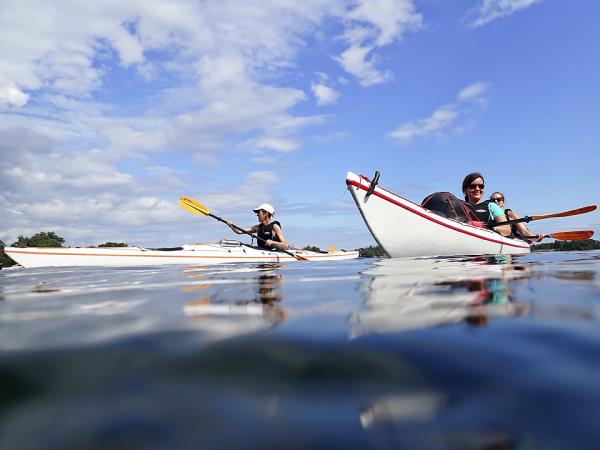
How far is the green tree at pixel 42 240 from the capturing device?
124 ft

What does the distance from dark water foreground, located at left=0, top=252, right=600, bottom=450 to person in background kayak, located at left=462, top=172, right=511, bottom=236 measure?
30.7 feet

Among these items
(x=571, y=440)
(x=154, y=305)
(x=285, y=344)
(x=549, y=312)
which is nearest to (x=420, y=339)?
(x=285, y=344)

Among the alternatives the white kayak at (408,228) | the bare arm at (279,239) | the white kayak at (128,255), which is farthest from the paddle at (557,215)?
the white kayak at (128,255)

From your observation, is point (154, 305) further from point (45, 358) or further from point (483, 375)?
point (483, 375)

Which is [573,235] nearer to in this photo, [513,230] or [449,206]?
[513,230]

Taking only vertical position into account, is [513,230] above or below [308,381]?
above

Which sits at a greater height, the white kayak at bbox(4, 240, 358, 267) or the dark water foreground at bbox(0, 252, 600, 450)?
the white kayak at bbox(4, 240, 358, 267)

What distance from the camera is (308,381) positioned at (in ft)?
2.93

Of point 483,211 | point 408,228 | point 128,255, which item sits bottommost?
point 128,255

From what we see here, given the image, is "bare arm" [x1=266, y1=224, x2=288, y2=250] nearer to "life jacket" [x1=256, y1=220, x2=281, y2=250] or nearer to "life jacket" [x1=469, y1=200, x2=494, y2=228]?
"life jacket" [x1=256, y1=220, x2=281, y2=250]

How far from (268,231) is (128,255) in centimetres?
415

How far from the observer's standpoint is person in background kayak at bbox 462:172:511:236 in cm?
1029

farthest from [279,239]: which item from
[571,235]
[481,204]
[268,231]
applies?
[571,235]

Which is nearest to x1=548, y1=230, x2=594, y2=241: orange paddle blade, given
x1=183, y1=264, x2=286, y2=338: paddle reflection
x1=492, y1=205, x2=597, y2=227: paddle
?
x1=492, y1=205, x2=597, y2=227: paddle
